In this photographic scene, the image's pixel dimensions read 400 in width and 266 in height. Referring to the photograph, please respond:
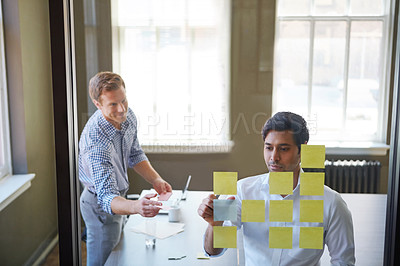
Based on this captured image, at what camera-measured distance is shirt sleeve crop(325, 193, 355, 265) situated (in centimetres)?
125

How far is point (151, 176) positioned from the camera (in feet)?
4.29

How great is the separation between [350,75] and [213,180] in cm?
56

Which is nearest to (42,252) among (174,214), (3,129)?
(3,129)

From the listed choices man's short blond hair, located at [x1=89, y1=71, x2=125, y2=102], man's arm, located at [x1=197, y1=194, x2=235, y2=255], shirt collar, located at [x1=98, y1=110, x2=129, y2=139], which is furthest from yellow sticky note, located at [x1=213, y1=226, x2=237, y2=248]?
man's short blond hair, located at [x1=89, y1=71, x2=125, y2=102]

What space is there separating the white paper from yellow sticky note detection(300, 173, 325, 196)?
0.43 m

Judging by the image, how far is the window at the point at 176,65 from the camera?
3.95 feet

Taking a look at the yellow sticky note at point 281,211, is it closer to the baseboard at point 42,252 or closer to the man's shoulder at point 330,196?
the man's shoulder at point 330,196

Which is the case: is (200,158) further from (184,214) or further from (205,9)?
(205,9)

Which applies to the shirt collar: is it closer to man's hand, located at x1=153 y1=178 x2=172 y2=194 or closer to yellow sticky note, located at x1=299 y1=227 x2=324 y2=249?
man's hand, located at x1=153 y1=178 x2=172 y2=194

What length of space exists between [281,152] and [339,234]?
34 centimetres

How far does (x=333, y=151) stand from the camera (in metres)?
1.22

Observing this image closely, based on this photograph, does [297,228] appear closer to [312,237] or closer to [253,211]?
[312,237]

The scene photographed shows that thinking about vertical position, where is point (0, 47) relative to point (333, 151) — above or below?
above

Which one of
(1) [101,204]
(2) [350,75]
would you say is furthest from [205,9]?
(1) [101,204]
